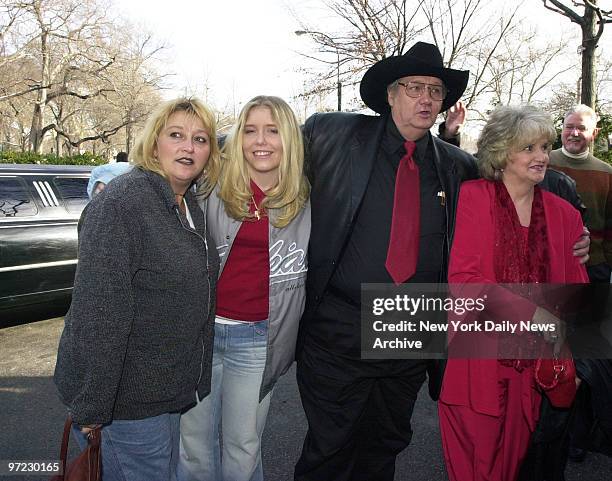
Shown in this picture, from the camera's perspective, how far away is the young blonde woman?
2.27 m

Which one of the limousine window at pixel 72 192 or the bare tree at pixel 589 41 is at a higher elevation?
the bare tree at pixel 589 41

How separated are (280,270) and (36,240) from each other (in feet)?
12.9

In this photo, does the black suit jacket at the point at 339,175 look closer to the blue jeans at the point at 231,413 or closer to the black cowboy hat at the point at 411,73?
the black cowboy hat at the point at 411,73

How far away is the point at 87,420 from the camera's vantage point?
1.67 meters

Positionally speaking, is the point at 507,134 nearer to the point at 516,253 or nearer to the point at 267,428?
the point at 516,253

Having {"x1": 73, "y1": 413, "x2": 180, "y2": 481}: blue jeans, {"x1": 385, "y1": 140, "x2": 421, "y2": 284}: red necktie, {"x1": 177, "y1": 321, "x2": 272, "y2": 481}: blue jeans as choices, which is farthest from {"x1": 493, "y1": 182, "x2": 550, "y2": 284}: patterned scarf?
{"x1": 73, "y1": 413, "x2": 180, "y2": 481}: blue jeans

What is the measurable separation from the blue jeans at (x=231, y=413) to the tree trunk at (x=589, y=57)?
7595mm

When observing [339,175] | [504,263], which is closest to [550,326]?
[504,263]

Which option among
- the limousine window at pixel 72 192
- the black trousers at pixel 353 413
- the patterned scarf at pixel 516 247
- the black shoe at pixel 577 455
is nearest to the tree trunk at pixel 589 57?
the black shoe at pixel 577 455

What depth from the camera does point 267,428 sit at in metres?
3.57

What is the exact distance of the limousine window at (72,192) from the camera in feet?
18.4

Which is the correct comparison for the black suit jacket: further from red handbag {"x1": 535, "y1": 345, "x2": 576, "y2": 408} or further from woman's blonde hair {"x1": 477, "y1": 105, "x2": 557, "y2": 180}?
red handbag {"x1": 535, "y1": 345, "x2": 576, "y2": 408}

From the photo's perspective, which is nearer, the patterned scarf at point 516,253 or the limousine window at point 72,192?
the patterned scarf at point 516,253

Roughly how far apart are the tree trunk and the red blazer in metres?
6.45
